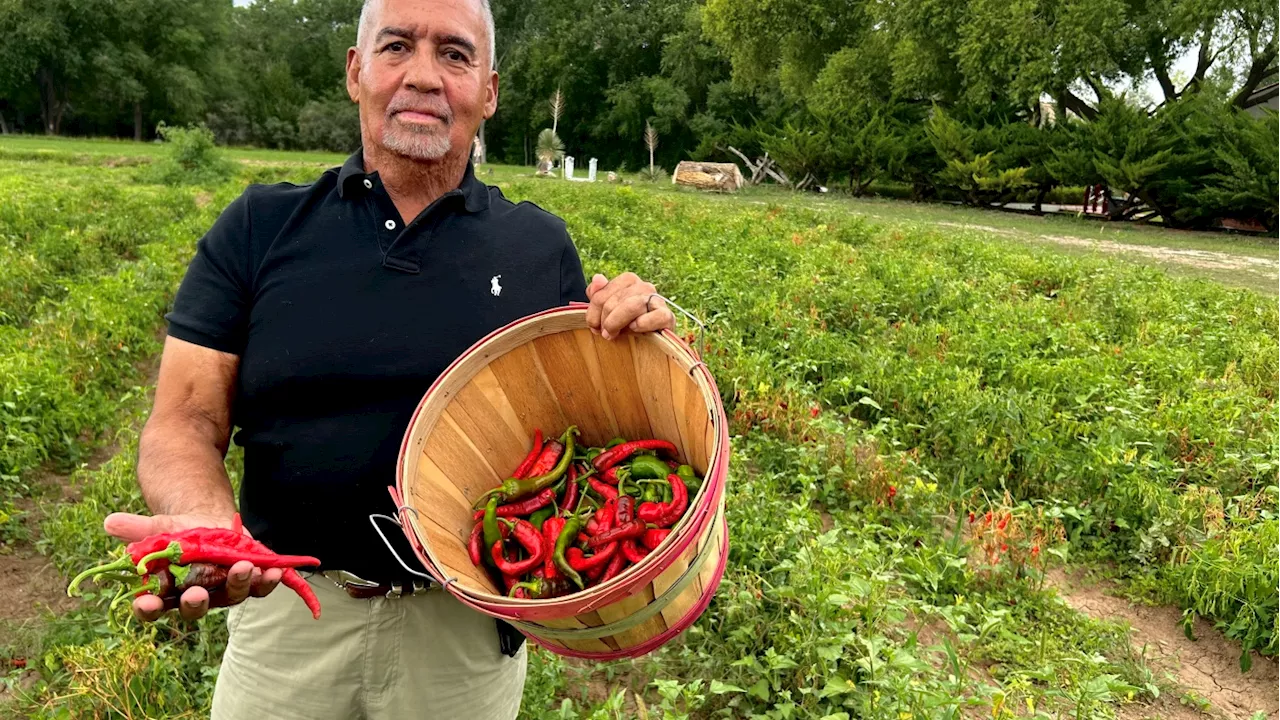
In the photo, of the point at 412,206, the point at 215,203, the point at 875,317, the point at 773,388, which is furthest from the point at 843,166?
the point at 412,206

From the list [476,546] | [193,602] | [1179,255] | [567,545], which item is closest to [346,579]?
[476,546]

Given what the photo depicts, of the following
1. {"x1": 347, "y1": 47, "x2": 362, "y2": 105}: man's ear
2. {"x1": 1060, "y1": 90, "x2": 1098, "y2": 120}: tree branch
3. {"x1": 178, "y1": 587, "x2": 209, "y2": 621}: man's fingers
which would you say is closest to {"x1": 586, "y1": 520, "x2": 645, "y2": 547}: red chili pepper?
{"x1": 178, "y1": 587, "x2": 209, "y2": 621}: man's fingers

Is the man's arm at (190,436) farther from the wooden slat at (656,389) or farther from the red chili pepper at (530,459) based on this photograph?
the wooden slat at (656,389)

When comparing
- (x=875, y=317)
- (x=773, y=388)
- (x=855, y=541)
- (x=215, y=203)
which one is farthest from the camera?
(x=215, y=203)

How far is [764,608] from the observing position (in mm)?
3729

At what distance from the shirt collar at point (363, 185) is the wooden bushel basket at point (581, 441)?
49cm

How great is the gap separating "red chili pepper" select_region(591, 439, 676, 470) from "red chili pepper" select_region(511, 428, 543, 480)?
0.18 metres

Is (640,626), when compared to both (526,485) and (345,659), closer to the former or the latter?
(526,485)

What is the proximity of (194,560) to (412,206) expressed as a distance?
1.18 metres

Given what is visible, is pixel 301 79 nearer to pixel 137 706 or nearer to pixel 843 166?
pixel 843 166

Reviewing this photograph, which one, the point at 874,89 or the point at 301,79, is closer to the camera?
the point at 874,89

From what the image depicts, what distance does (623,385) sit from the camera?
2.30 m

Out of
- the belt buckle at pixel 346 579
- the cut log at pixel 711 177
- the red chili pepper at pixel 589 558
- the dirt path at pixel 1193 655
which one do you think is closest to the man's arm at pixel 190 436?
the belt buckle at pixel 346 579

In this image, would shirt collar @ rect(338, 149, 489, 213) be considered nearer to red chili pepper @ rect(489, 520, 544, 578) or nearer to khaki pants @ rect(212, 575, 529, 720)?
red chili pepper @ rect(489, 520, 544, 578)
